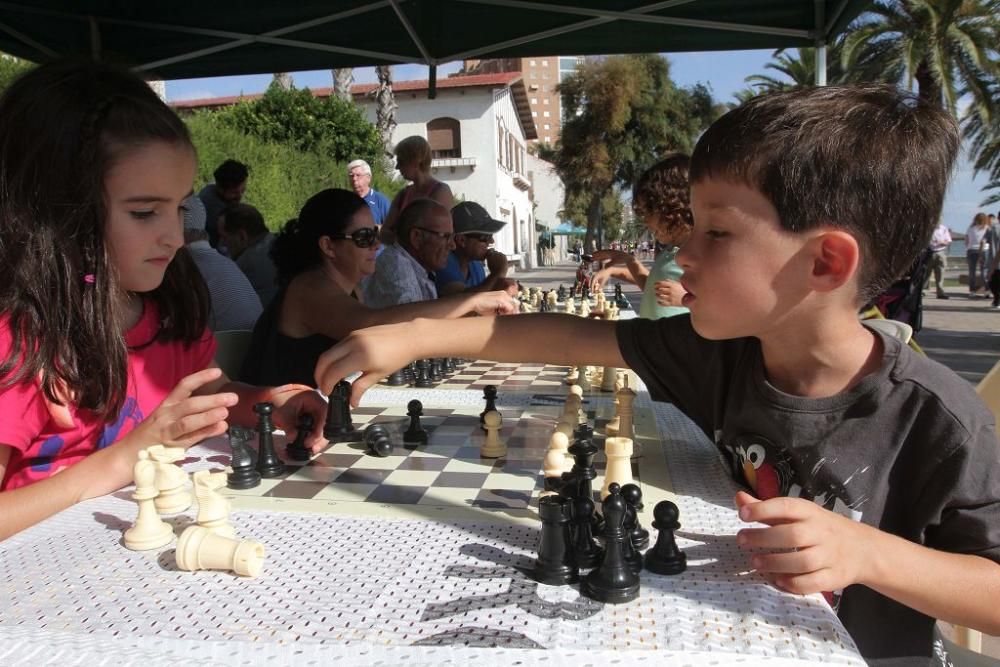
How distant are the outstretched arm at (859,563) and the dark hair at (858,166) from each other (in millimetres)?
450

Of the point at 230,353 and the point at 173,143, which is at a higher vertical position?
the point at 173,143

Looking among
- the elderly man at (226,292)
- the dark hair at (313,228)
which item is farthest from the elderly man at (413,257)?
the dark hair at (313,228)

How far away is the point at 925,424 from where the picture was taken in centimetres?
112

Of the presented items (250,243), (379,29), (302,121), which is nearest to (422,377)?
(379,29)

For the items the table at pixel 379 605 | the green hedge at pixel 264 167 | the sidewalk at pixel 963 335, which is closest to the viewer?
the table at pixel 379 605

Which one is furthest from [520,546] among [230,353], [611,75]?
[611,75]

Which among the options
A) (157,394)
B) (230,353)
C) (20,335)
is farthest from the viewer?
(230,353)

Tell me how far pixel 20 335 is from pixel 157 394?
1.65 feet

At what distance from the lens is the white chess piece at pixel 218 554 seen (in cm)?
93

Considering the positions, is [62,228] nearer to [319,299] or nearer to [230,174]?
[319,299]

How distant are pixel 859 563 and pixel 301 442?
113 centimetres

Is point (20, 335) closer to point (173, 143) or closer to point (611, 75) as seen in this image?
point (173, 143)

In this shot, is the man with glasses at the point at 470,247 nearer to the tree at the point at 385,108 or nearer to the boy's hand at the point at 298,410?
the boy's hand at the point at 298,410

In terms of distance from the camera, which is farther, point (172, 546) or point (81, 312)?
point (81, 312)
